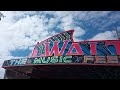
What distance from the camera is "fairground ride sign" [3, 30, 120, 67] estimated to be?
25.2 feet

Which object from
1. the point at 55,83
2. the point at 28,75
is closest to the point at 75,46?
the point at 55,83

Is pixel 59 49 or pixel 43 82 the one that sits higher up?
pixel 59 49

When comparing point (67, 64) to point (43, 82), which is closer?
point (43, 82)

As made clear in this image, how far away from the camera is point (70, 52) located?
26.1 ft

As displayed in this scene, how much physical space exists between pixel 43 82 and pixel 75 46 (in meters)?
1.97

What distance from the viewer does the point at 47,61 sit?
807 centimetres

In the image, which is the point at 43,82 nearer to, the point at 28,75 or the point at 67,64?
the point at 67,64

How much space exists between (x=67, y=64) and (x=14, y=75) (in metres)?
2.45

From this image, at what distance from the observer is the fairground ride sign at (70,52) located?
7.68 meters

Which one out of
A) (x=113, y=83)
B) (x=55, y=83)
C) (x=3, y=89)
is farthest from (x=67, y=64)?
(x=3, y=89)

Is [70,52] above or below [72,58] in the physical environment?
above
